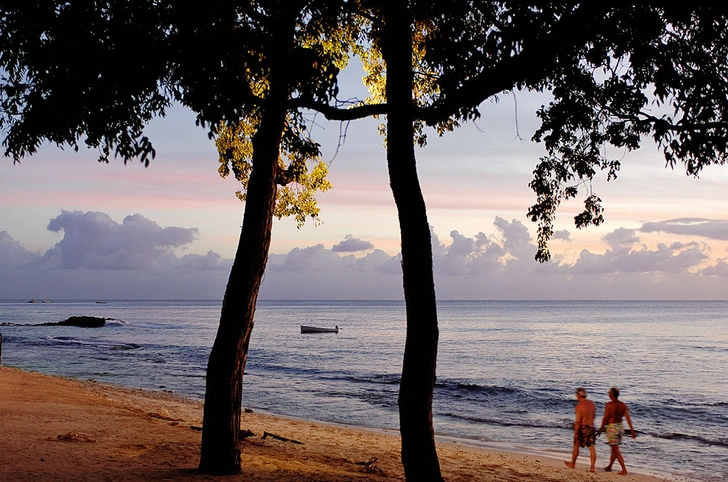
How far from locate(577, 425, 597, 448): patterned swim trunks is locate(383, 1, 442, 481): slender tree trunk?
701cm

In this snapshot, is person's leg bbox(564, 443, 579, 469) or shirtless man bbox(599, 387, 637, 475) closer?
shirtless man bbox(599, 387, 637, 475)

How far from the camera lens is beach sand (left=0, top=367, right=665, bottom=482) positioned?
881 centimetres

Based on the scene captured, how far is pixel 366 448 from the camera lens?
1488 cm

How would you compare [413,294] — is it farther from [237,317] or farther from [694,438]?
[694,438]

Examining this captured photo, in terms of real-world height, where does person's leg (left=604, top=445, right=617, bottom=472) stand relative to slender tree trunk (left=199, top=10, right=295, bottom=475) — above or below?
below

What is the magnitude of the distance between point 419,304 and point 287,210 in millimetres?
5121

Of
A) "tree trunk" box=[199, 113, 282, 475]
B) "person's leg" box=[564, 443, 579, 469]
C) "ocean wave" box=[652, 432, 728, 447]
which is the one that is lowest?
"ocean wave" box=[652, 432, 728, 447]

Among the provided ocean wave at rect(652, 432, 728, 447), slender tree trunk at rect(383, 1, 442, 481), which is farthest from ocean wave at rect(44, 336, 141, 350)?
slender tree trunk at rect(383, 1, 442, 481)

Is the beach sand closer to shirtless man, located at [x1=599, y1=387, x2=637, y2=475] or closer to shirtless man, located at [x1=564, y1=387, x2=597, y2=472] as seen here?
shirtless man, located at [x1=564, y1=387, x2=597, y2=472]

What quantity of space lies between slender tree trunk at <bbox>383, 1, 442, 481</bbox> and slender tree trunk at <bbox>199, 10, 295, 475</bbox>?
5.38 ft

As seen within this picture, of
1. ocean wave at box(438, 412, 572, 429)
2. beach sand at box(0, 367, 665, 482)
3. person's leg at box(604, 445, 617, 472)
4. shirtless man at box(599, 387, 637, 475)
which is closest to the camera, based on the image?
beach sand at box(0, 367, 665, 482)

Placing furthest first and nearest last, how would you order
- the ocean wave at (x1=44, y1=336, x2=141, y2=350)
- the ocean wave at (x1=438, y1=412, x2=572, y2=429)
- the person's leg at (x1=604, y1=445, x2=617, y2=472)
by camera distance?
the ocean wave at (x1=44, y1=336, x2=141, y2=350) < the ocean wave at (x1=438, y1=412, x2=572, y2=429) < the person's leg at (x1=604, y1=445, x2=617, y2=472)

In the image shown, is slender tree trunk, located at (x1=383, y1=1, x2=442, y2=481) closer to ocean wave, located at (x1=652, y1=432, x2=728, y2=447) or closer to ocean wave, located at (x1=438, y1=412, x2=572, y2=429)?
ocean wave, located at (x1=438, y1=412, x2=572, y2=429)

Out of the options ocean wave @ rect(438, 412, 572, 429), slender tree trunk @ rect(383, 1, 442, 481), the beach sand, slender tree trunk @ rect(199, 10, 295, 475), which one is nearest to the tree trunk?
slender tree trunk @ rect(199, 10, 295, 475)
